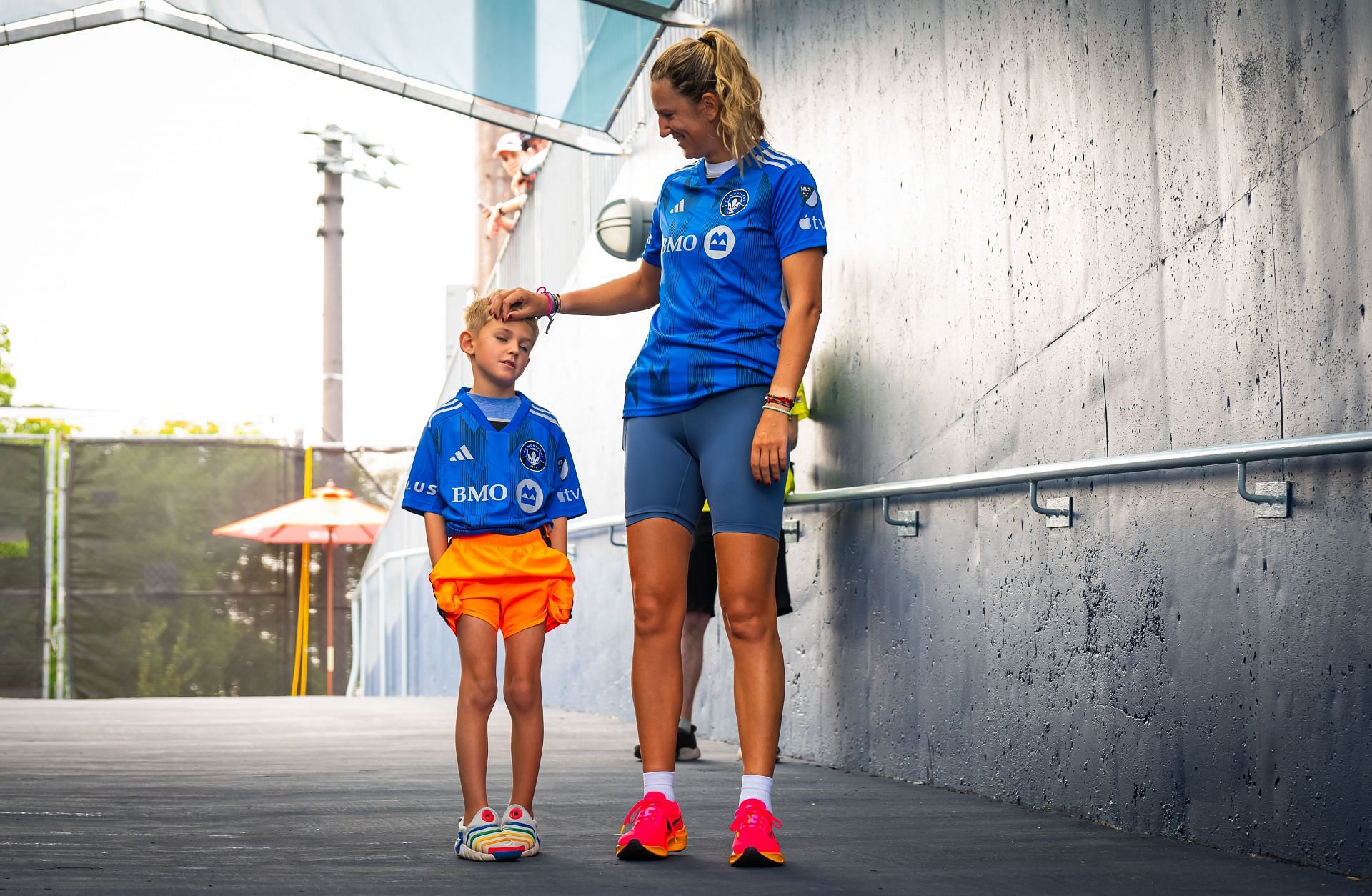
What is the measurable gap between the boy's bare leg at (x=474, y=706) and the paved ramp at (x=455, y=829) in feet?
0.50

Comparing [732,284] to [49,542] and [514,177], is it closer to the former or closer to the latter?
[514,177]

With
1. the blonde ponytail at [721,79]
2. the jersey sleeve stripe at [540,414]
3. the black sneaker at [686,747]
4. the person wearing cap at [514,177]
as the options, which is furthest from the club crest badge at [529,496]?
the person wearing cap at [514,177]

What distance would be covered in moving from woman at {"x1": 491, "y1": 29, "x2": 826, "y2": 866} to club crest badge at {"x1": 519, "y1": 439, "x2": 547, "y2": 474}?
21cm

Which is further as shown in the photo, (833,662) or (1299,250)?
(833,662)

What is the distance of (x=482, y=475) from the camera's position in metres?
3.24

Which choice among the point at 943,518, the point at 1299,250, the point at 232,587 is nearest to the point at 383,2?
the point at 943,518

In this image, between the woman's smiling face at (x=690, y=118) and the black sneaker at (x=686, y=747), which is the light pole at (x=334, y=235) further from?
the woman's smiling face at (x=690, y=118)

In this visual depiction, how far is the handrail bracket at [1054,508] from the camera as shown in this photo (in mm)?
3660

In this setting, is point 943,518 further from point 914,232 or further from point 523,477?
point 523,477

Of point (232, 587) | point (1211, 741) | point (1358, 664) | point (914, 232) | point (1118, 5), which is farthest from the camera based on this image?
point (232, 587)

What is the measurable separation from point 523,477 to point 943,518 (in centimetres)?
153

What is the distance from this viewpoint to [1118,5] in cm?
350

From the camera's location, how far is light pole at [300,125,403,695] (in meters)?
22.9

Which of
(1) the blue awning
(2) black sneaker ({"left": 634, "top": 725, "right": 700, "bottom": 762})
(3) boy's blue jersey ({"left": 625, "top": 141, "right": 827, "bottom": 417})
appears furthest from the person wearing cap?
(3) boy's blue jersey ({"left": 625, "top": 141, "right": 827, "bottom": 417})
